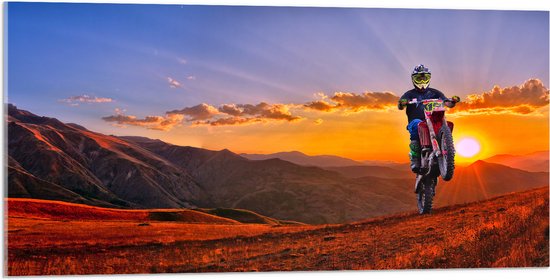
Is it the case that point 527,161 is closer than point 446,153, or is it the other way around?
point 446,153

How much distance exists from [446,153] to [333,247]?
467 cm

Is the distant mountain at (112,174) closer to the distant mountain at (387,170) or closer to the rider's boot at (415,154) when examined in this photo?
the distant mountain at (387,170)

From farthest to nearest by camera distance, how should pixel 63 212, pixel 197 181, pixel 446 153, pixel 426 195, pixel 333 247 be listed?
pixel 197 181
pixel 63 212
pixel 426 195
pixel 333 247
pixel 446 153

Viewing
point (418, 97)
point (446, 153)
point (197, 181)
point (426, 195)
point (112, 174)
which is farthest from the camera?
point (112, 174)

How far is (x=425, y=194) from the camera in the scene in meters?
17.6

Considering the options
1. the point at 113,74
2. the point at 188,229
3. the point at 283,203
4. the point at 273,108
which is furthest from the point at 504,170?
the point at 283,203

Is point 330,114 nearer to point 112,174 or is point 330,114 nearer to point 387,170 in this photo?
point 387,170

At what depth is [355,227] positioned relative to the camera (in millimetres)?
19094

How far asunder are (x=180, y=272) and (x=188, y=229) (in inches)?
262

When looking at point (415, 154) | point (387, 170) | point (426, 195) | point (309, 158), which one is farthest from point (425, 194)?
point (309, 158)

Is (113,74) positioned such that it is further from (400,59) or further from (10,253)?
(400,59)

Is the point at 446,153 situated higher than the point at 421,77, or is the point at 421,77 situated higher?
the point at 421,77

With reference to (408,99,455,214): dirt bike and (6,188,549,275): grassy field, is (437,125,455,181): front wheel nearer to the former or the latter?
(408,99,455,214): dirt bike

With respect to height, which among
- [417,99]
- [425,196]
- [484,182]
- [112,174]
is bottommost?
[425,196]
